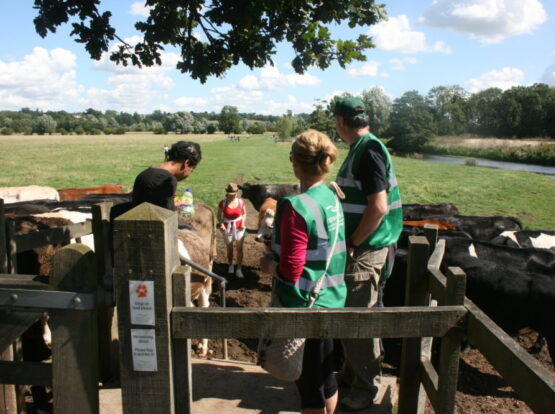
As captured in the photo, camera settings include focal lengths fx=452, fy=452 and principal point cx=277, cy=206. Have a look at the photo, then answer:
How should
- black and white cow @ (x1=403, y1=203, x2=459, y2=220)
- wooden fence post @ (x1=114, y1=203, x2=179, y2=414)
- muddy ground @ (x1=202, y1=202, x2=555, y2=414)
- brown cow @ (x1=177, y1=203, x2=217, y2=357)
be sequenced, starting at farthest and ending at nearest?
1. black and white cow @ (x1=403, y1=203, x2=459, y2=220)
2. brown cow @ (x1=177, y1=203, x2=217, y2=357)
3. muddy ground @ (x1=202, y1=202, x2=555, y2=414)
4. wooden fence post @ (x1=114, y1=203, x2=179, y2=414)

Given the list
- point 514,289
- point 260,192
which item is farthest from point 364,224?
point 260,192

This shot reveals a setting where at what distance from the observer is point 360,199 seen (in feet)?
10.2

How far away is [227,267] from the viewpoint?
8703mm

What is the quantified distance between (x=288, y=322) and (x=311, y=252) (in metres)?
0.53

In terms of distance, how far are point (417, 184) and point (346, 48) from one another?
18016mm

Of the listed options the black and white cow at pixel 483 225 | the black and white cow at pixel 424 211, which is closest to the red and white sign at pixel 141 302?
the black and white cow at pixel 483 225

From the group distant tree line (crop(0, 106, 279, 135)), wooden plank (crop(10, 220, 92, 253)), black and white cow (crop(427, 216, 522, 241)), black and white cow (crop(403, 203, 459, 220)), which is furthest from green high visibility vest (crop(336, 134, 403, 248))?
distant tree line (crop(0, 106, 279, 135))

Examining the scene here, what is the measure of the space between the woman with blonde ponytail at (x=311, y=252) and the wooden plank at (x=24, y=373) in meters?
1.11

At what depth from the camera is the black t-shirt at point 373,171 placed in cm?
296

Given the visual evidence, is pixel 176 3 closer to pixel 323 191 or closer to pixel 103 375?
pixel 323 191

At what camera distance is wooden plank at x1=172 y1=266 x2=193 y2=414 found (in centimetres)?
183

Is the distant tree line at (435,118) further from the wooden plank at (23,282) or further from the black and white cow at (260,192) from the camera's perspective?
the wooden plank at (23,282)

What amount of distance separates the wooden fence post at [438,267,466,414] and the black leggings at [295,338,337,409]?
0.57 meters

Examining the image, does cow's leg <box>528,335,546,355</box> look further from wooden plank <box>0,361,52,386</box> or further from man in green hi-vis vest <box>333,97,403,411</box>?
wooden plank <box>0,361,52,386</box>
